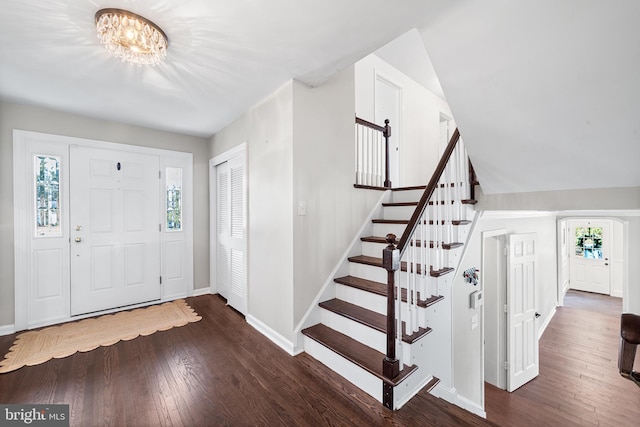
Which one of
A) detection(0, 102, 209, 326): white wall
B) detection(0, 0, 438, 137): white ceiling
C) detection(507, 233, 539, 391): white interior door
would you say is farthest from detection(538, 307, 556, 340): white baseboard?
detection(0, 102, 209, 326): white wall

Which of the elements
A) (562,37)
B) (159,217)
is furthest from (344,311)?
(159,217)

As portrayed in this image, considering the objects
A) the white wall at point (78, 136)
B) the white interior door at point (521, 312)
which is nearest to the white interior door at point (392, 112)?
the white interior door at point (521, 312)

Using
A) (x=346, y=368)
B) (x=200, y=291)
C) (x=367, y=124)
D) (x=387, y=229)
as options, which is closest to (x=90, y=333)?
(x=200, y=291)

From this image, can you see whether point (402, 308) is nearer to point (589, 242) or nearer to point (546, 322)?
point (546, 322)

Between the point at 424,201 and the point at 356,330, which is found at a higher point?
the point at 424,201

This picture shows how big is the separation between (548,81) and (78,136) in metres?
4.61

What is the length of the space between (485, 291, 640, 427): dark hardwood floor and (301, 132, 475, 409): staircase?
146 centimetres

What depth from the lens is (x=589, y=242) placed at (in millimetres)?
6855

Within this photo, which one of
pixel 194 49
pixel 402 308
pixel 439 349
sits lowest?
pixel 439 349

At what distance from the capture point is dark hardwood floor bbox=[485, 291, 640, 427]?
285cm

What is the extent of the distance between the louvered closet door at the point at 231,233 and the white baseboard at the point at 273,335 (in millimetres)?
219

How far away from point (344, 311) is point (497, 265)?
94.7 inches

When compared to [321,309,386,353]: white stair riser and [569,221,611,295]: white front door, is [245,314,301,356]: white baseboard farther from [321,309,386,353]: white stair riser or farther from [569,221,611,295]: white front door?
[569,221,611,295]: white front door

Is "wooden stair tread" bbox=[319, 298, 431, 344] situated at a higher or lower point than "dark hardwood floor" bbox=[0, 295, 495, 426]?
higher
